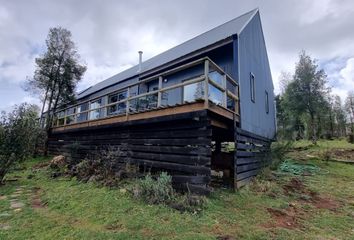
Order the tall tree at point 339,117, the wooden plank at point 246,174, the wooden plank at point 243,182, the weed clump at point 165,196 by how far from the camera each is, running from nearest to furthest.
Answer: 1. the weed clump at point 165,196
2. the wooden plank at point 243,182
3. the wooden plank at point 246,174
4. the tall tree at point 339,117

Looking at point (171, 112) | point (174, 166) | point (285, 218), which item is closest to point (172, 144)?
point (174, 166)

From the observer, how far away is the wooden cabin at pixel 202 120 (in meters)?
6.15

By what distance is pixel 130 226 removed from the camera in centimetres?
425

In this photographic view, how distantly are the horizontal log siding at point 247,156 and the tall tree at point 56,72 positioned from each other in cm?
1242

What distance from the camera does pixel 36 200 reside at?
20.6 feet

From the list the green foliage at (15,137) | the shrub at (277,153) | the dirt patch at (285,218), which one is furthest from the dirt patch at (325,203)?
the green foliage at (15,137)

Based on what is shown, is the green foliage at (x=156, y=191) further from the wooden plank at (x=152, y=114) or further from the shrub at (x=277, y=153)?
the shrub at (x=277, y=153)

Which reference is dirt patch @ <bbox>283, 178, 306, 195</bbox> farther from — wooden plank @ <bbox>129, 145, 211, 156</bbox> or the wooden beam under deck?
wooden plank @ <bbox>129, 145, 211, 156</bbox>

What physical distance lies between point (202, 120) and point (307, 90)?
60.6 feet

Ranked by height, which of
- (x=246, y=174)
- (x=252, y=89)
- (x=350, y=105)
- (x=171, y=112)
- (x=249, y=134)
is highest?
(x=350, y=105)

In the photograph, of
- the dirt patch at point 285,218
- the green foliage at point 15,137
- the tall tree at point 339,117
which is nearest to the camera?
the dirt patch at point 285,218

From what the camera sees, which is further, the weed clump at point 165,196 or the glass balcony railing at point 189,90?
the glass balcony railing at point 189,90

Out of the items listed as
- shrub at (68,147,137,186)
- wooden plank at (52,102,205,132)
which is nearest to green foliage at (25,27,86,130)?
wooden plank at (52,102,205,132)

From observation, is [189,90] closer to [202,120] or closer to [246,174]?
Result: [202,120]
